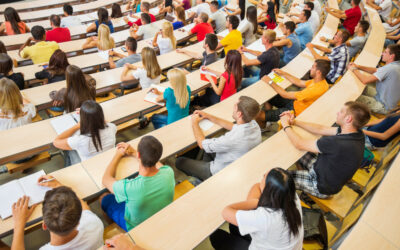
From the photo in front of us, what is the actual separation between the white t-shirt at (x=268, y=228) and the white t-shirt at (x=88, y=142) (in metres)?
1.55

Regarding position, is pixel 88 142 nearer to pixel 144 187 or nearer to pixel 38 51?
pixel 144 187

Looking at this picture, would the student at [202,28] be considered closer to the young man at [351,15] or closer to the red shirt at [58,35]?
the red shirt at [58,35]

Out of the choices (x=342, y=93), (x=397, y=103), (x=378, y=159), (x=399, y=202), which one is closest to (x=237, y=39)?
(x=342, y=93)

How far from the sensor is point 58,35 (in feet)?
18.5

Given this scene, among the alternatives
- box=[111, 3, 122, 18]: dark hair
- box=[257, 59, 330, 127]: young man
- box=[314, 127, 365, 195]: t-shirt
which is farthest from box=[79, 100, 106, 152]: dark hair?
box=[111, 3, 122, 18]: dark hair

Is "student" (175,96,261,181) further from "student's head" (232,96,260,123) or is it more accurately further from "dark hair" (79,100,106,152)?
"dark hair" (79,100,106,152)

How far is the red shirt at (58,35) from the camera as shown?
18.4 feet

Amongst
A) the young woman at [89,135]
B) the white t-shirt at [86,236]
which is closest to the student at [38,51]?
the young woman at [89,135]

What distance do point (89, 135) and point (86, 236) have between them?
1077 mm

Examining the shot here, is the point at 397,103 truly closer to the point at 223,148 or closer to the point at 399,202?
the point at 399,202

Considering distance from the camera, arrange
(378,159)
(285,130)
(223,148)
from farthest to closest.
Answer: (378,159) → (285,130) → (223,148)

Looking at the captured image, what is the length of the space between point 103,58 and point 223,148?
3.27 metres

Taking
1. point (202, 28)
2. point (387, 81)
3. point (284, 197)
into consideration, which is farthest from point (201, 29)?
point (284, 197)

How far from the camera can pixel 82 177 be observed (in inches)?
92.4
